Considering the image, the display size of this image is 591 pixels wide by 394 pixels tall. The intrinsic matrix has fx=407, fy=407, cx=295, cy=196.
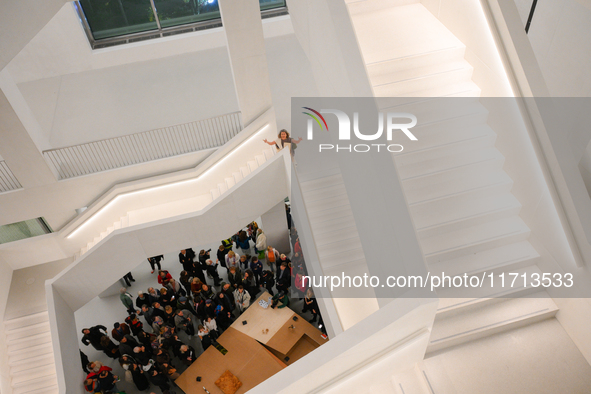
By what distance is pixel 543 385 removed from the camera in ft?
14.4

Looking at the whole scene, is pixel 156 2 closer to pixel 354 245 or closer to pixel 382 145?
pixel 354 245

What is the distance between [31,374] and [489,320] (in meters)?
11.2

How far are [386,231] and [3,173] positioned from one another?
10490 mm

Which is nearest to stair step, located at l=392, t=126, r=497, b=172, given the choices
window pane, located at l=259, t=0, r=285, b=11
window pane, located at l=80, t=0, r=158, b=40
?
window pane, located at l=259, t=0, r=285, b=11

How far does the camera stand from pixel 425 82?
5.79 metres

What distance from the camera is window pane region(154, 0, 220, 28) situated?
15234 mm

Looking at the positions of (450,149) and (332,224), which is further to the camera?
(332,224)

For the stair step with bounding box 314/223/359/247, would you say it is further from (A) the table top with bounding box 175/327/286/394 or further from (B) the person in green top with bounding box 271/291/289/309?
(A) the table top with bounding box 175/327/286/394

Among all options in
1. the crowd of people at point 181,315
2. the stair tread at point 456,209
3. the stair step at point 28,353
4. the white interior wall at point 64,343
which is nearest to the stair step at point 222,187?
the crowd of people at point 181,315

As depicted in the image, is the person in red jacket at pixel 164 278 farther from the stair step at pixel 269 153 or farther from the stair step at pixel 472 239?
the stair step at pixel 472 239

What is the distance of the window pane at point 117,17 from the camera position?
14766 millimetres

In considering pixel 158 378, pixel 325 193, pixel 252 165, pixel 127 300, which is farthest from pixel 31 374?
pixel 325 193

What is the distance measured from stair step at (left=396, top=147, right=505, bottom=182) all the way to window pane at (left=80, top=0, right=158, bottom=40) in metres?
13.6

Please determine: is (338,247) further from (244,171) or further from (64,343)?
(64,343)
